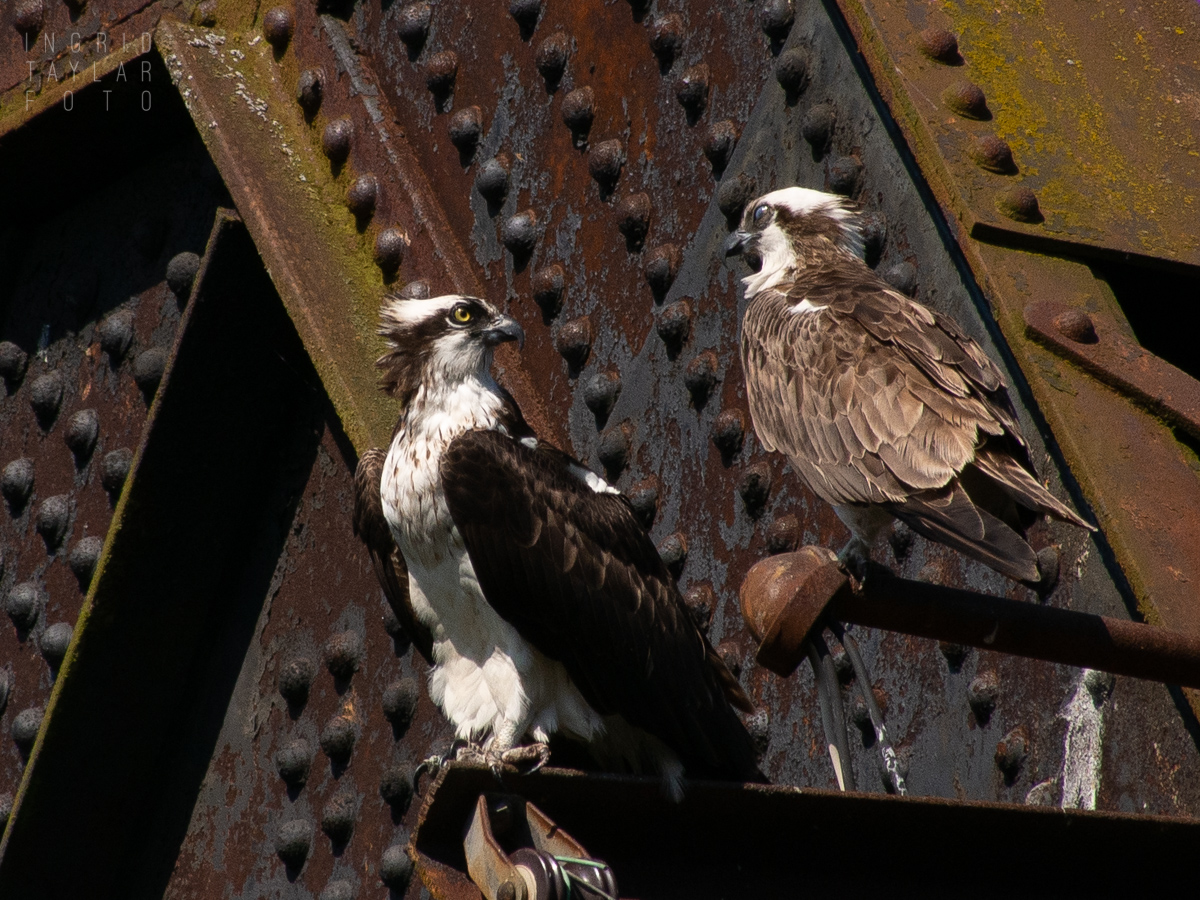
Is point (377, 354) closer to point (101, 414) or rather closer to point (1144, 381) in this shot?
point (101, 414)

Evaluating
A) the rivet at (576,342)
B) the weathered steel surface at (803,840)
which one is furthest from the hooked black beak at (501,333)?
the weathered steel surface at (803,840)

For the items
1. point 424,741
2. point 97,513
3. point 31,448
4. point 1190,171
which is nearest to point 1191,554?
point 1190,171

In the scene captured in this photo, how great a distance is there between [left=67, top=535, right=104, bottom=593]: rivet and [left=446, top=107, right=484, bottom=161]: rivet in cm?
159

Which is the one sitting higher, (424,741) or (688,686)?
(688,686)

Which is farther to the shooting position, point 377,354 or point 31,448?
point 31,448

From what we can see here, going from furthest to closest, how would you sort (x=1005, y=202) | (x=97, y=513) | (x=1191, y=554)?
1. (x=97, y=513)
2. (x=1005, y=202)
3. (x=1191, y=554)

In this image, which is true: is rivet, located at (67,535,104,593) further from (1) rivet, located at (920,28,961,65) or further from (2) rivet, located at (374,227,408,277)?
(1) rivet, located at (920,28,961,65)

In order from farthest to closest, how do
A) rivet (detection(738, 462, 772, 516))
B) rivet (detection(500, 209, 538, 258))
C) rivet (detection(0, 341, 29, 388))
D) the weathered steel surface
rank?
rivet (detection(0, 341, 29, 388)) < rivet (detection(500, 209, 538, 258)) < rivet (detection(738, 462, 772, 516)) < the weathered steel surface

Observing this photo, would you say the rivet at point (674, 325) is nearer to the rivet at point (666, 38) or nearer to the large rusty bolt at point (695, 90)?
the large rusty bolt at point (695, 90)

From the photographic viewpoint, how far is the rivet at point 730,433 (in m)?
3.87

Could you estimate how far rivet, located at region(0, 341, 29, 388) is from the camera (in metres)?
4.93

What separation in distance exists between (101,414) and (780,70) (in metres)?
2.31

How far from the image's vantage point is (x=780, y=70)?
153 inches

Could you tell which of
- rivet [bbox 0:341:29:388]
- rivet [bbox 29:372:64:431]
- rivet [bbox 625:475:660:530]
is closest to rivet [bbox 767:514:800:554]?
rivet [bbox 625:475:660:530]
